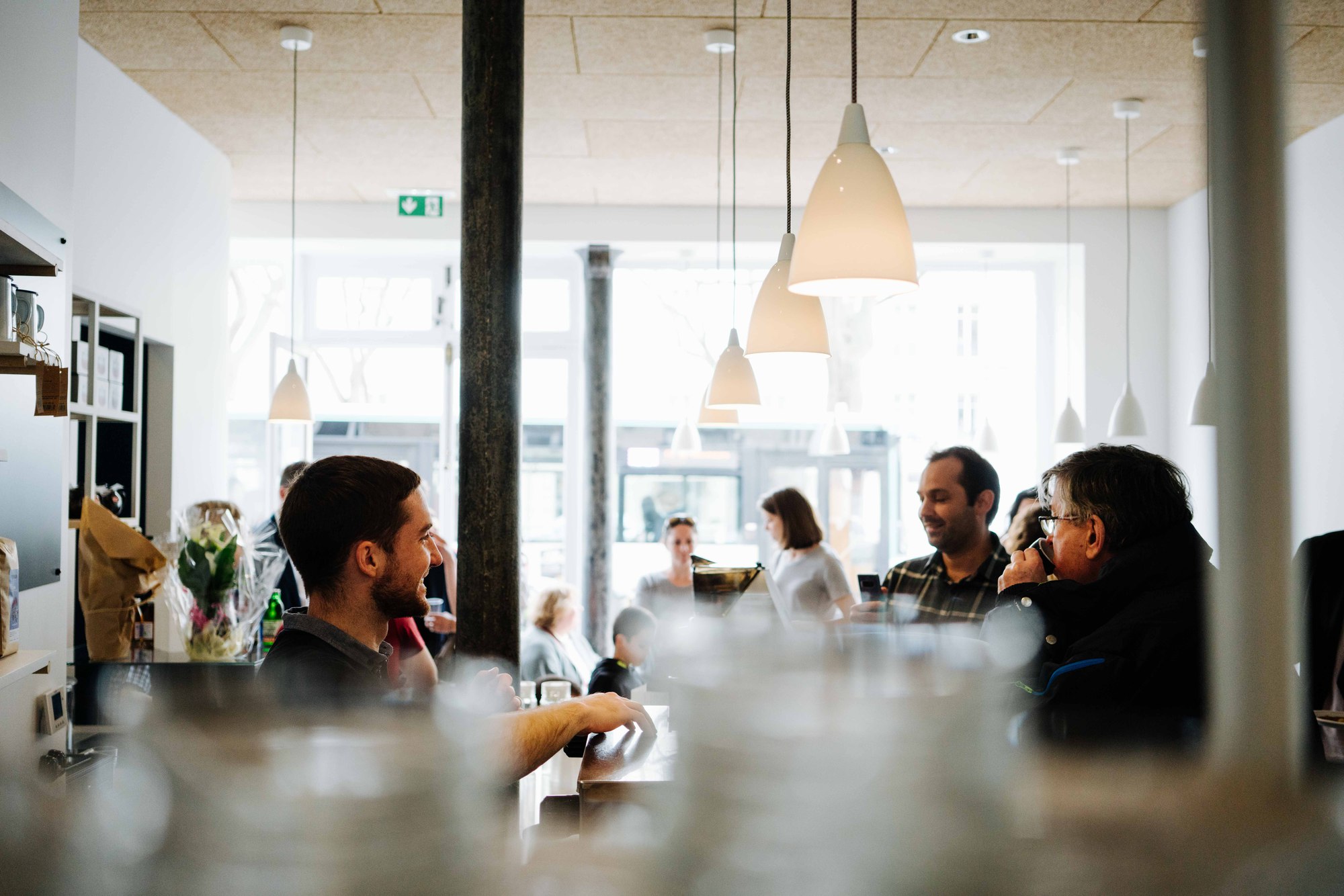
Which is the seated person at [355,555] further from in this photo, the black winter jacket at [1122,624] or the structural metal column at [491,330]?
the black winter jacket at [1122,624]

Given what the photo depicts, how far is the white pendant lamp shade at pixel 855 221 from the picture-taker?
1905mm

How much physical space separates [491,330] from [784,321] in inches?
29.8

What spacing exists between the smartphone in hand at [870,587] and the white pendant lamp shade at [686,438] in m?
3.95

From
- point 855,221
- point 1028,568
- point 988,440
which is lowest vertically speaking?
point 1028,568

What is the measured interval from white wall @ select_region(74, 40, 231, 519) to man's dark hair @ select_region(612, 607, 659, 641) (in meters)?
2.31

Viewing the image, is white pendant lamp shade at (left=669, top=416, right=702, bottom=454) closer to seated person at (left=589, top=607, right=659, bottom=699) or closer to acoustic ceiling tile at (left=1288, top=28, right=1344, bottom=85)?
seated person at (left=589, top=607, right=659, bottom=699)

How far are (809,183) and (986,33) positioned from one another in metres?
2.11

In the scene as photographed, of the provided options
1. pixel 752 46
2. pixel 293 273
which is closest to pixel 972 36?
pixel 752 46

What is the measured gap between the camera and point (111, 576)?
123 inches

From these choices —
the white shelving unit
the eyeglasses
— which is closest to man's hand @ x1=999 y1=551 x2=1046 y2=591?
the eyeglasses

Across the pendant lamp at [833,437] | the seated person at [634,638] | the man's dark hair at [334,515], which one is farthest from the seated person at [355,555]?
the pendant lamp at [833,437]

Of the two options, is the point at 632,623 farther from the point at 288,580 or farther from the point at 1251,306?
the point at 1251,306

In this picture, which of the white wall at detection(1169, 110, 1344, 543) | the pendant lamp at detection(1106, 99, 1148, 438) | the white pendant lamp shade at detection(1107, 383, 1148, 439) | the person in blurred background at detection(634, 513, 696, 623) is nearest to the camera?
the white wall at detection(1169, 110, 1344, 543)

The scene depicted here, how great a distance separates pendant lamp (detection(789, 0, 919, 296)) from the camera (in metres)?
1.91
